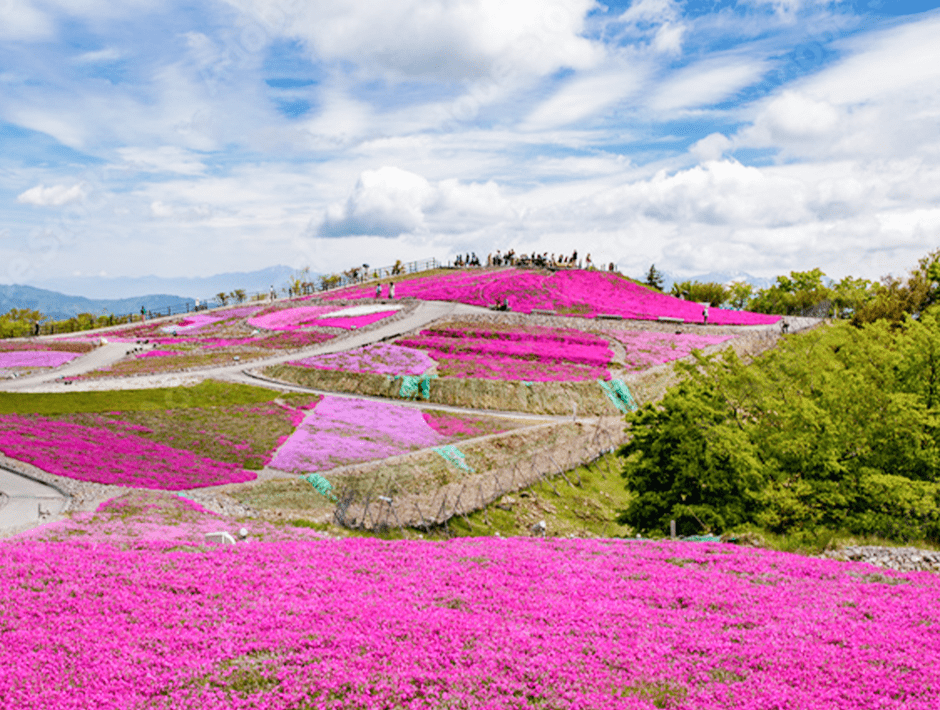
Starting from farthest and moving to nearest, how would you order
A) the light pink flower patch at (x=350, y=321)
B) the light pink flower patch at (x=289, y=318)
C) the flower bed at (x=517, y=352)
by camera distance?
the light pink flower patch at (x=289, y=318), the light pink flower patch at (x=350, y=321), the flower bed at (x=517, y=352)

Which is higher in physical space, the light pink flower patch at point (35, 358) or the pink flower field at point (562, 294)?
the pink flower field at point (562, 294)

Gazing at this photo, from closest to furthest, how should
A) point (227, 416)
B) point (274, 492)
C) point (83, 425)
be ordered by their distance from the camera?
point (274, 492)
point (83, 425)
point (227, 416)

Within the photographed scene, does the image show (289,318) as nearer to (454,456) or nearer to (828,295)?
(454,456)

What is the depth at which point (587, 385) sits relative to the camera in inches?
2231

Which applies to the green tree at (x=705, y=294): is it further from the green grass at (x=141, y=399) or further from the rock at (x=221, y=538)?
the rock at (x=221, y=538)

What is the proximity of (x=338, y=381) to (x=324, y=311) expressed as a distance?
3610 cm

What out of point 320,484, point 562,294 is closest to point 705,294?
point 562,294

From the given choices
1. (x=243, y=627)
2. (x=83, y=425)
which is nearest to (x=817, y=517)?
(x=243, y=627)

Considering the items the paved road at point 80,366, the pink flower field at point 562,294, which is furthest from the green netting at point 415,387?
the pink flower field at point 562,294

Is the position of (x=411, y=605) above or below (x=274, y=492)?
above

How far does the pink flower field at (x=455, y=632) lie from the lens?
9922 millimetres

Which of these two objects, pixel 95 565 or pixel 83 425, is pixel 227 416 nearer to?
pixel 83 425

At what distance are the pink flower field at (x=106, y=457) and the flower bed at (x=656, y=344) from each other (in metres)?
43.8

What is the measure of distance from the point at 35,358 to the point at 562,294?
Result: 68988 millimetres
